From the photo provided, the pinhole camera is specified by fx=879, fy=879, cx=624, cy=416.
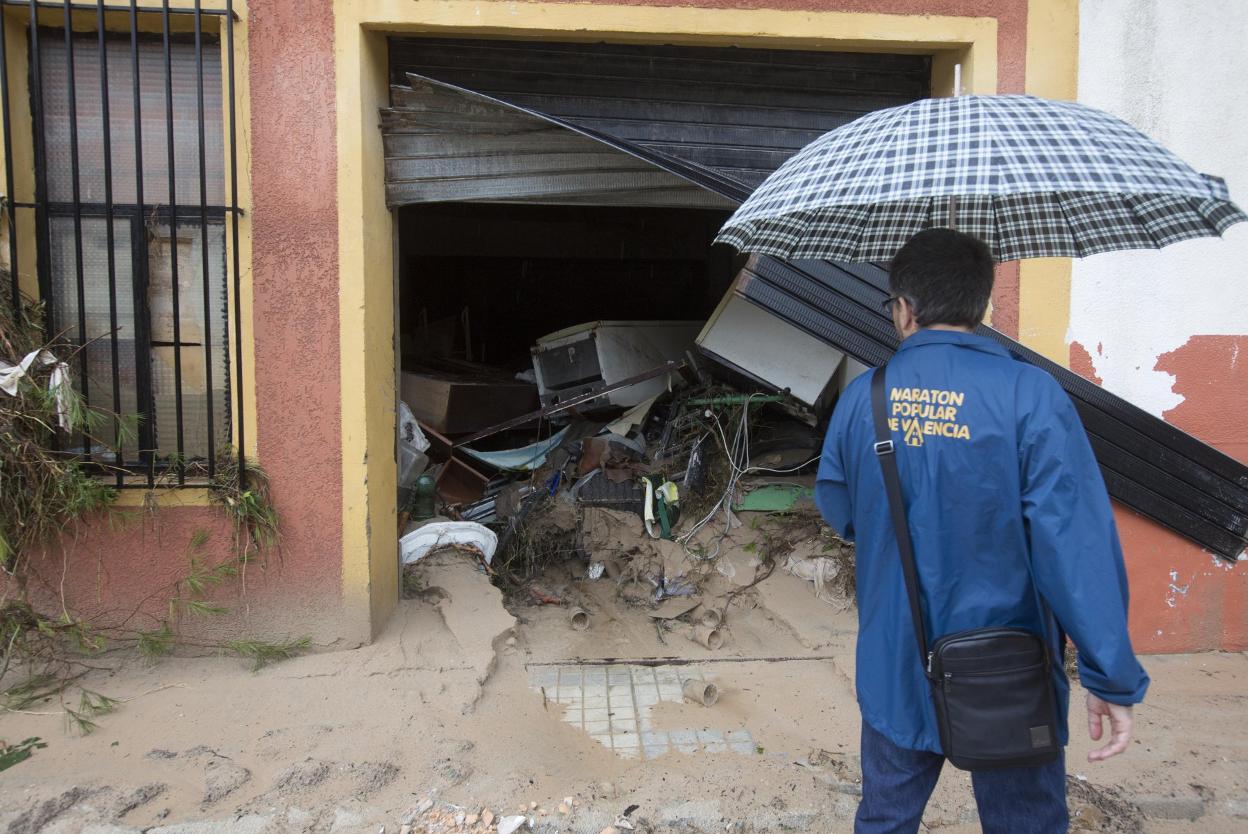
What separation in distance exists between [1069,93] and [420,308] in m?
7.90

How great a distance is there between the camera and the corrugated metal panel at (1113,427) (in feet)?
13.9

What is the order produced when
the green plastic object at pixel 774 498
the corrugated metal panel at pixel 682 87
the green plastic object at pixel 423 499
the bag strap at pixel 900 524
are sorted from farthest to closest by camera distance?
the green plastic object at pixel 423 499 → the green plastic object at pixel 774 498 → the corrugated metal panel at pixel 682 87 → the bag strap at pixel 900 524

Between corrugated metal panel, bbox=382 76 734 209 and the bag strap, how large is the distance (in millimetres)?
2500

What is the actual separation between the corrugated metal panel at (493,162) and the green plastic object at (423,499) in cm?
191

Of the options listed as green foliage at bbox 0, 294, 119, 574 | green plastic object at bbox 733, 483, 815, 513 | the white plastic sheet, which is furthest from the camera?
green plastic object at bbox 733, 483, 815, 513

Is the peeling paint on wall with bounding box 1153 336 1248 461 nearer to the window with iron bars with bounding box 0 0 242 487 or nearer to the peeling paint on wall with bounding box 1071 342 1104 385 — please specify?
the peeling paint on wall with bounding box 1071 342 1104 385

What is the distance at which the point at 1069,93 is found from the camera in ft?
13.8

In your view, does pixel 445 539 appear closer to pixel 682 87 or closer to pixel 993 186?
pixel 682 87

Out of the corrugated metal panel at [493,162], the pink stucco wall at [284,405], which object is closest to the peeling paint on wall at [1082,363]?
the corrugated metal panel at [493,162]

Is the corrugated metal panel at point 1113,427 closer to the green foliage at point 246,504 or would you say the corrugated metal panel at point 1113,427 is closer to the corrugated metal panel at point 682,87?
the corrugated metal panel at point 682,87

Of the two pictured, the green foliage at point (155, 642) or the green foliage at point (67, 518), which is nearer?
the green foliage at point (67, 518)

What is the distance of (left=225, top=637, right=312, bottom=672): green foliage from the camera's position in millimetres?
4027

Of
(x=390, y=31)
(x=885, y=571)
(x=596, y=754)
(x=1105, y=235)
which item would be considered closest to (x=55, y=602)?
(x=596, y=754)

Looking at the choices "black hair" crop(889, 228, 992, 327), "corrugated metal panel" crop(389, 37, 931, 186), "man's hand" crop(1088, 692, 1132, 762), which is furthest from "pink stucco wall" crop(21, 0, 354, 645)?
"man's hand" crop(1088, 692, 1132, 762)
